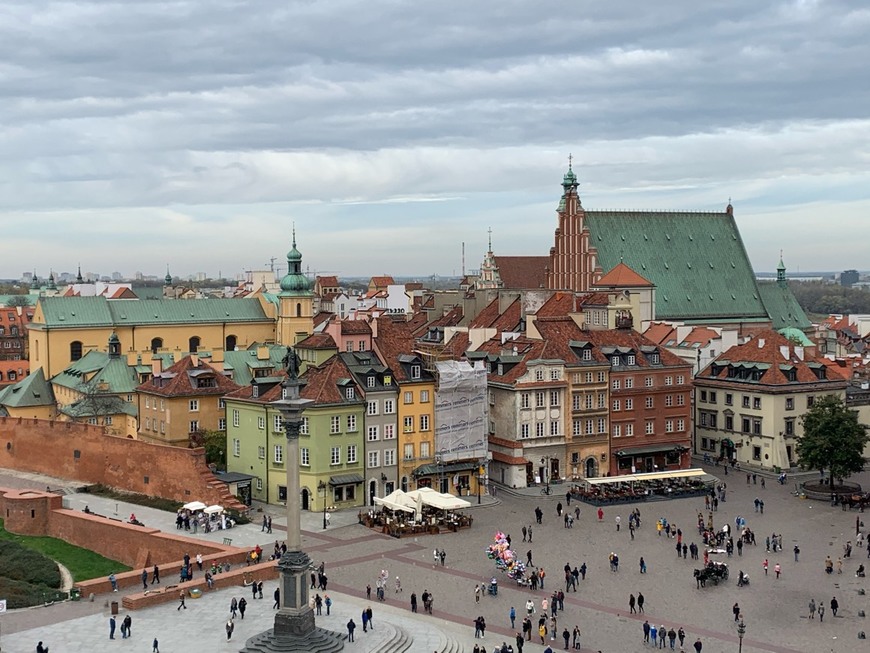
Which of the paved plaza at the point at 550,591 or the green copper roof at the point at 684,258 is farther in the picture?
the green copper roof at the point at 684,258

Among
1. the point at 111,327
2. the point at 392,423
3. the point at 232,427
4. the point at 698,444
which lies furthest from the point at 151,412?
the point at 698,444

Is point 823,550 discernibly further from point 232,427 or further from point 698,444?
point 232,427

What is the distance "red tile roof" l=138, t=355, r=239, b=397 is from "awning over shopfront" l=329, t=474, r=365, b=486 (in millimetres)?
14395

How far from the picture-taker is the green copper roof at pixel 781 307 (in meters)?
116

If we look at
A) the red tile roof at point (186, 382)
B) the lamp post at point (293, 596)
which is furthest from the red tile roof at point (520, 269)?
the lamp post at point (293, 596)

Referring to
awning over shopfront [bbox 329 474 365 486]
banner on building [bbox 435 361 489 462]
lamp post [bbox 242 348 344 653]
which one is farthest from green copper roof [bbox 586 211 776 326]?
lamp post [bbox 242 348 344 653]

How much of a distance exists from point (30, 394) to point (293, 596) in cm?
6003

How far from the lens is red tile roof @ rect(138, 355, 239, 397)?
257 ft

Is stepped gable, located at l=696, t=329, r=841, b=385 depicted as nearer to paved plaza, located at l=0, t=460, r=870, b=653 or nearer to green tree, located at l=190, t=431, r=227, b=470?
paved plaza, located at l=0, t=460, r=870, b=653

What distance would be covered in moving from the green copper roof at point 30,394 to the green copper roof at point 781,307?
2683 inches

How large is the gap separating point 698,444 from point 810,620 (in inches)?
1647

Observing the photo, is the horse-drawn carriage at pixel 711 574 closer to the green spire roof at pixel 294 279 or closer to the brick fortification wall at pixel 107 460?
the brick fortification wall at pixel 107 460

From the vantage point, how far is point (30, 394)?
3708 inches

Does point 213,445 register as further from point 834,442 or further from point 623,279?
point 623,279
